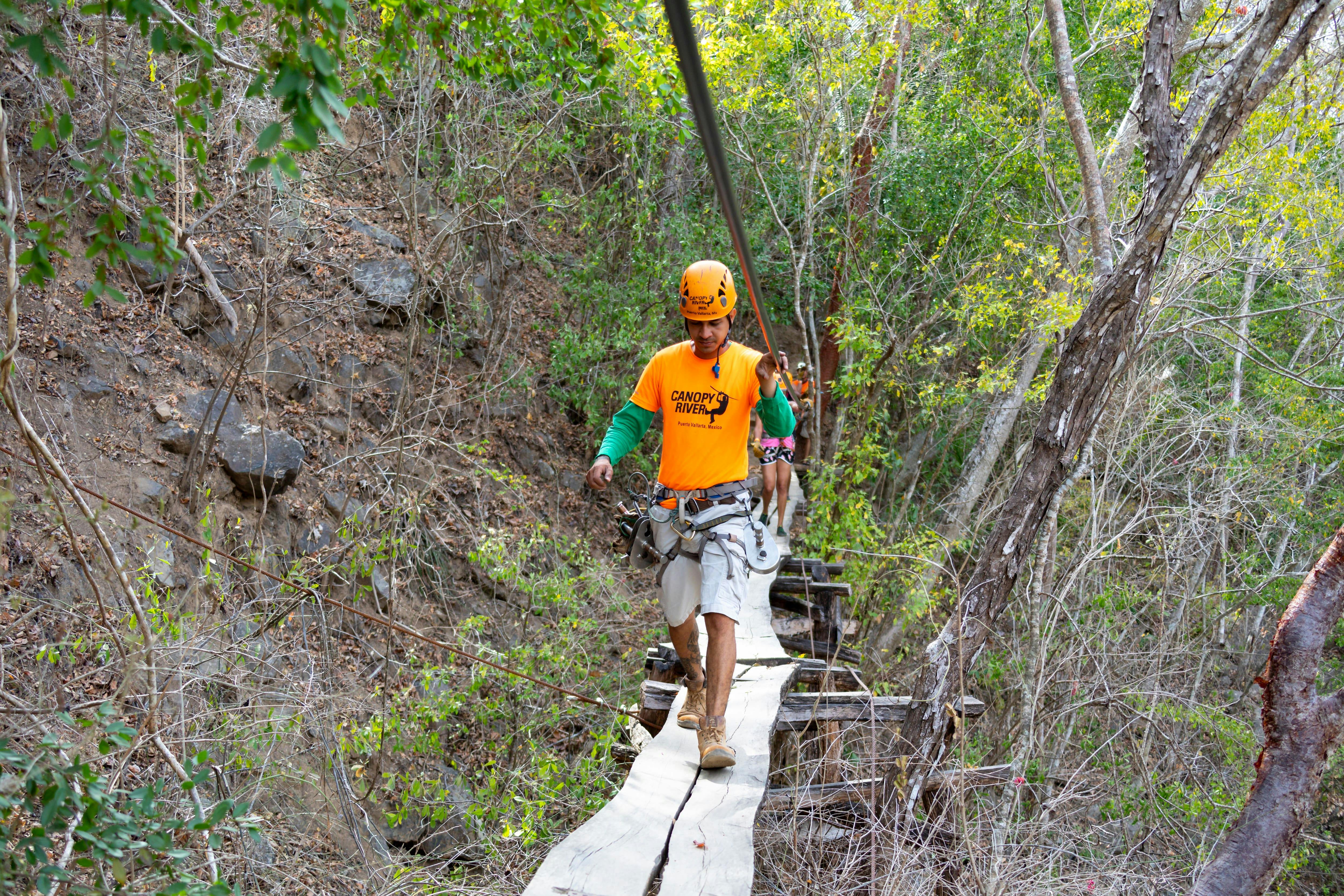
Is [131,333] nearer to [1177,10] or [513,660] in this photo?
[513,660]

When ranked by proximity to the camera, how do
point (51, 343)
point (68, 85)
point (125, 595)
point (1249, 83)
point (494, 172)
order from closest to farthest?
point (68, 85) → point (1249, 83) → point (125, 595) → point (51, 343) → point (494, 172)

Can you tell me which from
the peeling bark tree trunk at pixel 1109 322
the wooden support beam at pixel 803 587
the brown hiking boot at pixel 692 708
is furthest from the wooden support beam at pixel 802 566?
the brown hiking boot at pixel 692 708

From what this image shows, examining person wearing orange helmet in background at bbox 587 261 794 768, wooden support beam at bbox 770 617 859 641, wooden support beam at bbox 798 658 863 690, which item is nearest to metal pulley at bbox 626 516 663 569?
person wearing orange helmet in background at bbox 587 261 794 768

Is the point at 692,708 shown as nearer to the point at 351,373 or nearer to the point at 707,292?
the point at 707,292

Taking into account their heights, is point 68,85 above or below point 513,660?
above

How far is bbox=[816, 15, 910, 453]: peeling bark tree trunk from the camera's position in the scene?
37.3 feet

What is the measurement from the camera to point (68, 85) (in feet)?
8.02

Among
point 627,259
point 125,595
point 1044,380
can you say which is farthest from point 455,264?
point 1044,380

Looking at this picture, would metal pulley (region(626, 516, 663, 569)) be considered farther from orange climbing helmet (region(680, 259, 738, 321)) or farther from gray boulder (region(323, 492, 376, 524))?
gray boulder (region(323, 492, 376, 524))

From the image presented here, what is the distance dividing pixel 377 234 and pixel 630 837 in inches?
303

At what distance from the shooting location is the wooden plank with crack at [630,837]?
3.00 m

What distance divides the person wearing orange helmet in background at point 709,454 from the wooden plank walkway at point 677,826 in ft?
0.46

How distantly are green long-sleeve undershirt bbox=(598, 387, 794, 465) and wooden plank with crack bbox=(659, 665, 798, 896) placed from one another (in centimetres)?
147

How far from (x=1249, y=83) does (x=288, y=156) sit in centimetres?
427
